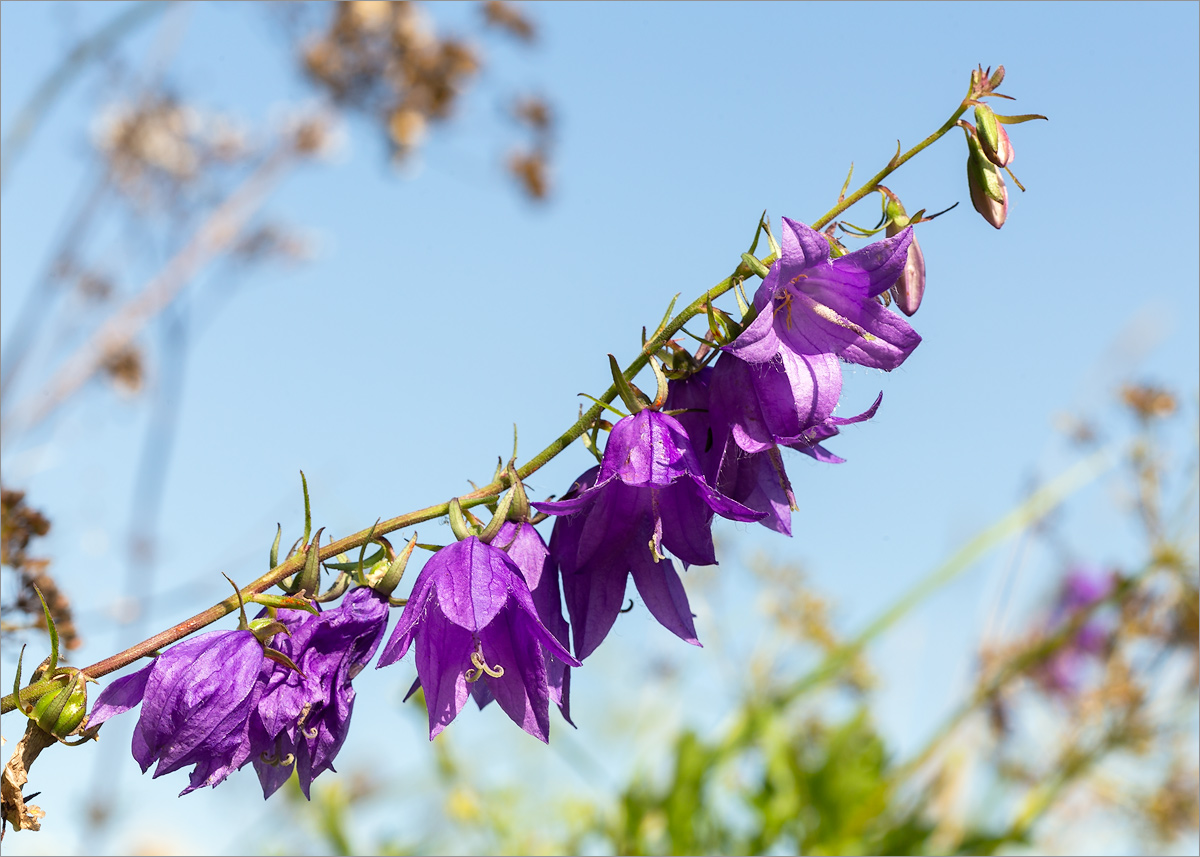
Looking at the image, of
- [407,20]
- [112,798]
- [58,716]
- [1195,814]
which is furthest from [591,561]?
[407,20]

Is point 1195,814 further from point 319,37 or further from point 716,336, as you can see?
point 319,37

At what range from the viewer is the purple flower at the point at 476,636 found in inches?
52.5

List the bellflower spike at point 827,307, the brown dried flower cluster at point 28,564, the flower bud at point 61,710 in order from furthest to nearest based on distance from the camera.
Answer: the brown dried flower cluster at point 28,564 < the bellflower spike at point 827,307 < the flower bud at point 61,710

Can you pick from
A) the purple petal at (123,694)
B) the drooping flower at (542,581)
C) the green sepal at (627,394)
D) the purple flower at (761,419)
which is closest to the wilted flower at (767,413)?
the purple flower at (761,419)

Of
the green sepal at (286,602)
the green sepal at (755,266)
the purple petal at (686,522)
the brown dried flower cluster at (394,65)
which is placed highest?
the brown dried flower cluster at (394,65)

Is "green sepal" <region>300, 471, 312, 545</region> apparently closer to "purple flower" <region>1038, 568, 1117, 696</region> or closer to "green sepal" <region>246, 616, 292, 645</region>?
"green sepal" <region>246, 616, 292, 645</region>

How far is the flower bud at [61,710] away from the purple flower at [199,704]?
6 cm

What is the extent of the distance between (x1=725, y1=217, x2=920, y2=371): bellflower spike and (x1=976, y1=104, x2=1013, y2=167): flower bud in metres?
0.19

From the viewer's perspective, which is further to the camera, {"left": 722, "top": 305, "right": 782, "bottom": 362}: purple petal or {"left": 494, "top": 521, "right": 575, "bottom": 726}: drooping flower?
{"left": 494, "top": 521, "right": 575, "bottom": 726}: drooping flower

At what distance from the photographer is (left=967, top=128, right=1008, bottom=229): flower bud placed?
1.47m

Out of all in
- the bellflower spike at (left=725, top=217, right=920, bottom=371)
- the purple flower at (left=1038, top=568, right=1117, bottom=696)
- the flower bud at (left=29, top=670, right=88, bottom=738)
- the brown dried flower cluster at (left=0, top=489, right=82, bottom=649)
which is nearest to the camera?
the flower bud at (left=29, top=670, right=88, bottom=738)

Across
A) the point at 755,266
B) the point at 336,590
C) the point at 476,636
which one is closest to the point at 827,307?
the point at 755,266

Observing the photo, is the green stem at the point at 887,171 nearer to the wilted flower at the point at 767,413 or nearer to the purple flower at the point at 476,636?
the wilted flower at the point at 767,413

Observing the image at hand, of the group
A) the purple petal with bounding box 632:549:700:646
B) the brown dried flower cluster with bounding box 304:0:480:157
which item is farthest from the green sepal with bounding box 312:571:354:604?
the brown dried flower cluster with bounding box 304:0:480:157
